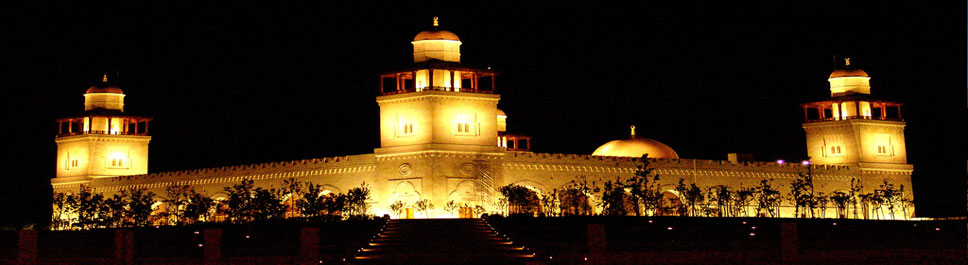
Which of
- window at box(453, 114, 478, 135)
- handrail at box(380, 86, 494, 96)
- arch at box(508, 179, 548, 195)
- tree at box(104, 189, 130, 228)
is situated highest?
handrail at box(380, 86, 494, 96)

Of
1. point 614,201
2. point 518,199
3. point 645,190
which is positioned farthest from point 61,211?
point 645,190

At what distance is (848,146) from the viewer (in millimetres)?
85250

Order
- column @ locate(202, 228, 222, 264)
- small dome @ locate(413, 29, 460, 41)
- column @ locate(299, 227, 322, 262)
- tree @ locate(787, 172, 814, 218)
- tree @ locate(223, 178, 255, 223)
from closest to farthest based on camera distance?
column @ locate(202, 228, 222, 264) < column @ locate(299, 227, 322, 262) < tree @ locate(223, 178, 255, 223) < small dome @ locate(413, 29, 460, 41) < tree @ locate(787, 172, 814, 218)

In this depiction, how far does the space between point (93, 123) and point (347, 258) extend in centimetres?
4807

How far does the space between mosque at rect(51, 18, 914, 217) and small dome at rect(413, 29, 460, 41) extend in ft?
0.25

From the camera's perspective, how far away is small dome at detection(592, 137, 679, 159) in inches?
3246

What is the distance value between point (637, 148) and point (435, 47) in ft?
58.9

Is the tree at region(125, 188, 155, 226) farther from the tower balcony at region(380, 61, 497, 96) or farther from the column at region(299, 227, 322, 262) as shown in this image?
the column at region(299, 227, 322, 262)

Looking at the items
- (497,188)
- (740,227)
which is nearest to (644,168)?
(497,188)

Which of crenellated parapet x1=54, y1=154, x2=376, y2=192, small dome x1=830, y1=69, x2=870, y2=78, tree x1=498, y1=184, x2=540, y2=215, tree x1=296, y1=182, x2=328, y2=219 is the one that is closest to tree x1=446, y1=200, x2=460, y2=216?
tree x1=498, y1=184, x2=540, y2=215

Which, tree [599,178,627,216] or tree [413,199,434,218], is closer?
tree [413,199,434,218]

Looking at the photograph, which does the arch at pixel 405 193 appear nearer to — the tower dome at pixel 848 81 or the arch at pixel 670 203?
the arch at pixel 670 203

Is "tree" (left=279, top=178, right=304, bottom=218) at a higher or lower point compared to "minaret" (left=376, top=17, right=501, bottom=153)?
lower

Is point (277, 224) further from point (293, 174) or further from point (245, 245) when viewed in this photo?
point (293, 174)
